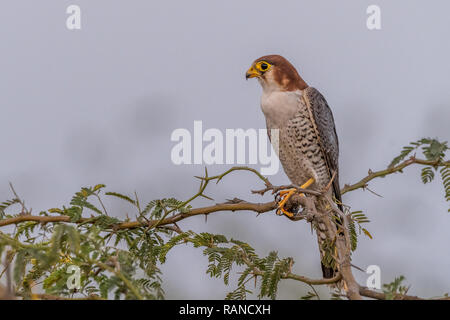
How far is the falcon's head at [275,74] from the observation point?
363 cm

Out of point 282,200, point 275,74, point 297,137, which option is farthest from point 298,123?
point 282,200

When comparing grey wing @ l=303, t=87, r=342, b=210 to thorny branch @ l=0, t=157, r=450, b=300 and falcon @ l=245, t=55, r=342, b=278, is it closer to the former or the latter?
falcon @ l=245, t=55, r=342, b=278

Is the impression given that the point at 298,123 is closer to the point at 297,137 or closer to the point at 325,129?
the point at 297,137

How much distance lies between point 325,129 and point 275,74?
482mm

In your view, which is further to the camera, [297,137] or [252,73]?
[252,73]

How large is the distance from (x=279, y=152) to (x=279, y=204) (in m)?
1.31

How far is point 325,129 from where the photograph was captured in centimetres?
357

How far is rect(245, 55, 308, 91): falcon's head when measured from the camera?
3.63m

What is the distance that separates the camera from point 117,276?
1171 millimetres

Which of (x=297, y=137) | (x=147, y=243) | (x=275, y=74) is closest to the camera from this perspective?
(x=147, y=243)

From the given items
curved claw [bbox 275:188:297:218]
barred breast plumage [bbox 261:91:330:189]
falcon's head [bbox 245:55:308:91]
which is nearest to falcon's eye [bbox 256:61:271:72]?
falcon's head [bbox 245:55:308:91]

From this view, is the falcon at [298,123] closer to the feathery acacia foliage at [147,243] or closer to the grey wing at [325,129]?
the grey wing at [325,129]
